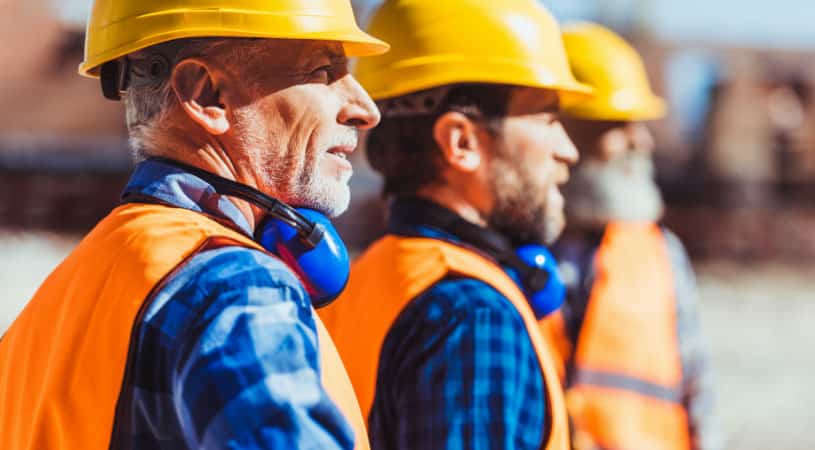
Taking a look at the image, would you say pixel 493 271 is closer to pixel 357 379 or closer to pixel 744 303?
pixel 357 379

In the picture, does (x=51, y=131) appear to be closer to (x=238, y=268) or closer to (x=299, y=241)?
(x=299, y=241)

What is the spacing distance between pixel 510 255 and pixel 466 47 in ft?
1.59

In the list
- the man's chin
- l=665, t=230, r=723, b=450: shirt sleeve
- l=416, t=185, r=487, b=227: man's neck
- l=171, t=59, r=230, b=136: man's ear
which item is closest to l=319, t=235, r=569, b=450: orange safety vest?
l=416, t=185, r=487, b=227: man's neck

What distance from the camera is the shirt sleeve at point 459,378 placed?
82.7 inches

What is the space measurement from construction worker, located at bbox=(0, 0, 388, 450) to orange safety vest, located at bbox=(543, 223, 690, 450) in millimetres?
2514

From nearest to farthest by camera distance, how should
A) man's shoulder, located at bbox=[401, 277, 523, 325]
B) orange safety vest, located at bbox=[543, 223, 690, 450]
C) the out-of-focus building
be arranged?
1. man's shoulder, located at bbox=[401, 277, 523, 325]
2. orange safety vest, located at bbox=[543, 223, 690, 450]
3. the out-of-focus building

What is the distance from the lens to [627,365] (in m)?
4.33

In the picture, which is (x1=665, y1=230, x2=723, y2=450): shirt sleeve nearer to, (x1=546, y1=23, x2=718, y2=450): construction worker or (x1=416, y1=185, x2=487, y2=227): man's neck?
(x1=546, y1=23, x2=718, y2=450): construction worker

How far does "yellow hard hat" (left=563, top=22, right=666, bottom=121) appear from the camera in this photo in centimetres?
455

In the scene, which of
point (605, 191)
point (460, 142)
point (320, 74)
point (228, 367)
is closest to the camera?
point (228, 367)

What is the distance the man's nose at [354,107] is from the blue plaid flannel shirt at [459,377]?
1.72 ft

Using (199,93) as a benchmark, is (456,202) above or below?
below

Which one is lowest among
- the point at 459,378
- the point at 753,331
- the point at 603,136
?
the point at 753,331

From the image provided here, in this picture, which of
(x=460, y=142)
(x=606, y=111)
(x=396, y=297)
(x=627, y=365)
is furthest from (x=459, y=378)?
(x=606, y=111)
